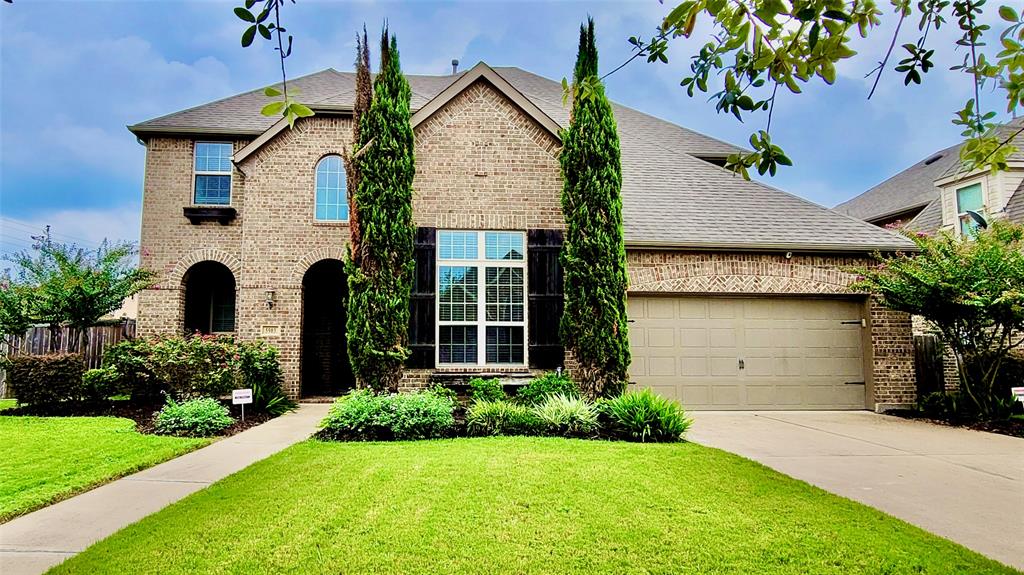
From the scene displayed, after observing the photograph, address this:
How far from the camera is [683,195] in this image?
11.8 m

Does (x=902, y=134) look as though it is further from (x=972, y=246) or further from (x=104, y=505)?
(x=104, y=505)

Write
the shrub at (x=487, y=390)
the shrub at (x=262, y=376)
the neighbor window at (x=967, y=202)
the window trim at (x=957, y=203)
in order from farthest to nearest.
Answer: the neighbor window at (x=967, y=202) < the window trim at (x=957, y=203) < the shrub at (x=262, y=376) < the shrub at (x=487, y=390)

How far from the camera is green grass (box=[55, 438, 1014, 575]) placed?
3309 mm

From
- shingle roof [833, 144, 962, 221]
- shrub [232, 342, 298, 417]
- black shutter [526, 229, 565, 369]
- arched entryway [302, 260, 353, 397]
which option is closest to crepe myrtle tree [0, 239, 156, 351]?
shrub [232, 342, 298, 417]

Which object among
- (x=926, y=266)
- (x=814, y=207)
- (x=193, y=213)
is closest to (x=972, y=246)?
(x=926, y=266)

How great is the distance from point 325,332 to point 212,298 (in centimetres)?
314

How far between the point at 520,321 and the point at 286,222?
503cm

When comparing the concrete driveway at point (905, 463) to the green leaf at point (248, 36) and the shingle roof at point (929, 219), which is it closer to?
the green leaf at point (248, 36)

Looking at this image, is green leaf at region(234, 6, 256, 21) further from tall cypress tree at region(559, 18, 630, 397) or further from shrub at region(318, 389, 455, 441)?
tall cypress tree at region(559, 18, 630, 397)

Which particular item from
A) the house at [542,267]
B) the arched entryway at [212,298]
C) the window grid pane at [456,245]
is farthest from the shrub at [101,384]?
the window grid pane at [456,245]

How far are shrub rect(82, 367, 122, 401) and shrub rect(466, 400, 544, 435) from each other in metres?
6.30

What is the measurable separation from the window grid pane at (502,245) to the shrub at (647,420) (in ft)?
11.4

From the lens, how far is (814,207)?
1157 cm

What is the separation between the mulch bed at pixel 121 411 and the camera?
27.5 feet
